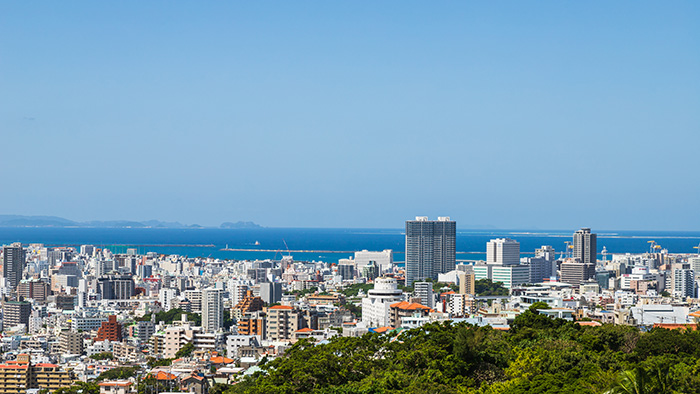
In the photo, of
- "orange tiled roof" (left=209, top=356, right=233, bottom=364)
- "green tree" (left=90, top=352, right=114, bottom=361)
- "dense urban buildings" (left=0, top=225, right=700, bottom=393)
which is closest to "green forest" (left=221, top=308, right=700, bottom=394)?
"dense urban buildings" (left=0, top=225, right=700, bottom=393)

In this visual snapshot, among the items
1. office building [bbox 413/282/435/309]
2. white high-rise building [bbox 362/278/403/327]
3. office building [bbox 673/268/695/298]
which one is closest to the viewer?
white high-rise building [bbox 362/278/403/327]

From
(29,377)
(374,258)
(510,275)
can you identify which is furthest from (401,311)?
(374,258)

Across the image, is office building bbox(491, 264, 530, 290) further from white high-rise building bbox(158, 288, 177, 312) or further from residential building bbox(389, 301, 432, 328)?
residential building bbox(389, 301, 432, 328)

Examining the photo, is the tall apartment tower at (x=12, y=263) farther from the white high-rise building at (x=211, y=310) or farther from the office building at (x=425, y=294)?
the office building at (x=425, y=294)

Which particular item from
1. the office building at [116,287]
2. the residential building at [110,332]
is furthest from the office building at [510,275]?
the residential building at [110,332]

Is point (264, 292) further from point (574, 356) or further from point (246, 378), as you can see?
point (574, 356)
